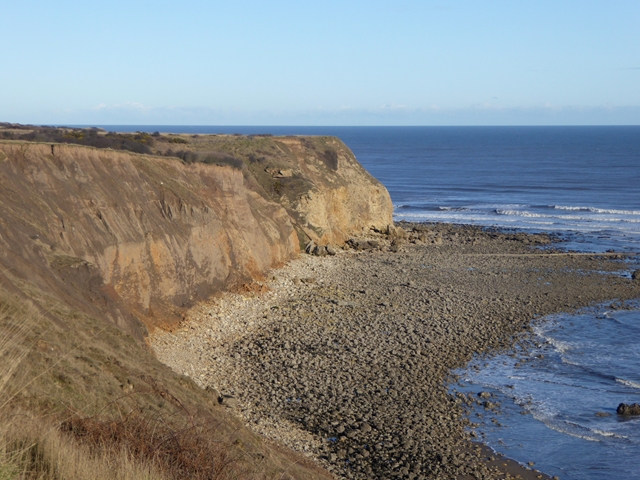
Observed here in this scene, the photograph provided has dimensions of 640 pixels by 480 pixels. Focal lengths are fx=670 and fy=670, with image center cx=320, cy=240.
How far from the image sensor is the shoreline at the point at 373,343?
1788cm

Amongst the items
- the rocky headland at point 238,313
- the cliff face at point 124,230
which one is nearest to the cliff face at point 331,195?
the rocky headland at point 238,313

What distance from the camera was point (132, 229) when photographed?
83.0ft

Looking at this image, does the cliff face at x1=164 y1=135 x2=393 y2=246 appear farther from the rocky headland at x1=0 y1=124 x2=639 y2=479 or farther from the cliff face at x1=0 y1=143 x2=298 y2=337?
the cliff face at x1=0 y1=143 x2=298 y2=337

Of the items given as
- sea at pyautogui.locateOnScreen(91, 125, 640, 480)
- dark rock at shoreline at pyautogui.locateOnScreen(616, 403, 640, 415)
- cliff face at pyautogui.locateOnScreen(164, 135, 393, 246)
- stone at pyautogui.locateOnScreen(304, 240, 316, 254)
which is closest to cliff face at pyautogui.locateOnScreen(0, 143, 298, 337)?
stone at pyautogui.locateOnScreen(304, 240, 316, 254)

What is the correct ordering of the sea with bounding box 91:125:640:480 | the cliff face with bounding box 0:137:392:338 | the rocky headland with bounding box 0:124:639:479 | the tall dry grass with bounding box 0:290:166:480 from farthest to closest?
the cliff face with bounding box 0:137:392:338 → the sea with bounding box 91:125:640:480 → the rocky headland with bounding box 0:124:639:479 → the tall dry grass with bounding box 0:290:166:480

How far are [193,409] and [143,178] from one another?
681 inches

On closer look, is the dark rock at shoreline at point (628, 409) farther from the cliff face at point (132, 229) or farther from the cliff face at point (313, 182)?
the cliff face at point (313, 182)

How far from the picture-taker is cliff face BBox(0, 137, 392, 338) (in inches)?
770

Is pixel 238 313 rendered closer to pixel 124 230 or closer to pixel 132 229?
pixel 132 229

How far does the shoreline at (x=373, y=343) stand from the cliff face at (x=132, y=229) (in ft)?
4.89

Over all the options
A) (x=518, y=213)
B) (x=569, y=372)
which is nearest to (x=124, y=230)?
(x=569, y=372)

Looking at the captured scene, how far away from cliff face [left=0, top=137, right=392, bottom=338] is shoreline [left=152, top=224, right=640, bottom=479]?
149 cm

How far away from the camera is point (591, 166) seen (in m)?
111

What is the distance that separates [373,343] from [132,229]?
10.1 metres
